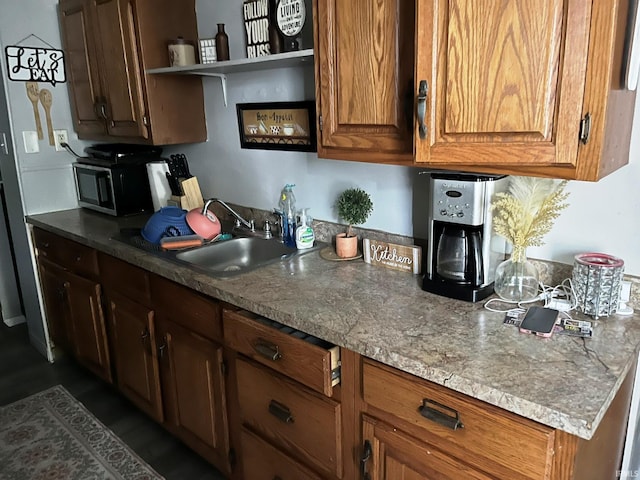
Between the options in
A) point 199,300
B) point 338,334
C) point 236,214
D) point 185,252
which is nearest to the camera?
point 338,334

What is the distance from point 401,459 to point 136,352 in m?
1.45

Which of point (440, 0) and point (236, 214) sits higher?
point (440, 0)

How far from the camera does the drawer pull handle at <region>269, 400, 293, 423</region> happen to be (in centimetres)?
152

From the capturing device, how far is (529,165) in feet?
3.89

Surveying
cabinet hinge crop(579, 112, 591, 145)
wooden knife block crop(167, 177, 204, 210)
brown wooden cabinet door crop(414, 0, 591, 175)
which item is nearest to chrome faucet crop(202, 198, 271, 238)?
wooden knife block crop(167, 177, 204, 210)

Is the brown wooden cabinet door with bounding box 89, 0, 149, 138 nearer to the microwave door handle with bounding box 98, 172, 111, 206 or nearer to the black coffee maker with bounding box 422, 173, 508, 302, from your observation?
the microwave door handle with bounding box 98, 172, 111, 206

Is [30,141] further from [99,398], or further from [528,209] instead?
[528,209]

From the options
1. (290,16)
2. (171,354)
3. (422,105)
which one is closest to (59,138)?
(171,354)

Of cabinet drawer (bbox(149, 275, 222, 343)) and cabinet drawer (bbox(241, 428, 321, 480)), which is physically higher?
cabinet drawer (bbox(149, 275, 222, 343))

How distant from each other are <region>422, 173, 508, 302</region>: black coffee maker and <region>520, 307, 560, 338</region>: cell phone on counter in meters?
0.17

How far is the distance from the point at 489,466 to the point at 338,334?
0.46 meters

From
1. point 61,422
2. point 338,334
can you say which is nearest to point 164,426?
point 61,422

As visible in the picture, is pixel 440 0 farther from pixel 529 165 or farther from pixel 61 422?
pixel 61 422

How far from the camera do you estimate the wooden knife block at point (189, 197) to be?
8.48 feet
